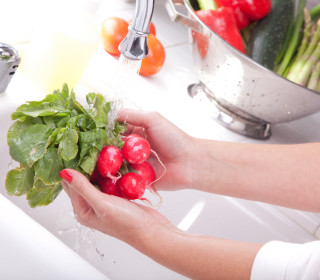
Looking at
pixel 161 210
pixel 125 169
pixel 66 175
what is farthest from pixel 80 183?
pixel 161 210

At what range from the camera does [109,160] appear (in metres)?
0.77

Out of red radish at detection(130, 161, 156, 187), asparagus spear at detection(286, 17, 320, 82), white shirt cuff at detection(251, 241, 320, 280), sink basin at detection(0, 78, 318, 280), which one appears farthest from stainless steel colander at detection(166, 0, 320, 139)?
white shirt cuff at detection(251, 241, 320, 280)

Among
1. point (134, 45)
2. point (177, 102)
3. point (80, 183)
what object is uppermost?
point (134, 45)

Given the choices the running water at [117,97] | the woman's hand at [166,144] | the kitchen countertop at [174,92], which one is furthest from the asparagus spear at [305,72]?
the running water at [117,97]

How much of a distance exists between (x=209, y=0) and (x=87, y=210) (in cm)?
68

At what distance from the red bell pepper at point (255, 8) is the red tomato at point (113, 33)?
302 mm

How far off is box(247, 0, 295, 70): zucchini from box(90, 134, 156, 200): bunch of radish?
0.52 meters

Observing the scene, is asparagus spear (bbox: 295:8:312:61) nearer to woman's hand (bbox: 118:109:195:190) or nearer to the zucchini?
the zucchini

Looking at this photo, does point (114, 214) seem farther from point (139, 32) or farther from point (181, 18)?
point (181, 18)

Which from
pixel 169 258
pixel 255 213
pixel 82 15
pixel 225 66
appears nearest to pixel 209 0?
pixel 225 66

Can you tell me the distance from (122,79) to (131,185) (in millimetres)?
167

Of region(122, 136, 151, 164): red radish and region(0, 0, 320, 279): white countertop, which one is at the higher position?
region(122, 136, 151, 164): red radish

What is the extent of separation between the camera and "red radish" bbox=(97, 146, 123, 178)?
2.52 ft

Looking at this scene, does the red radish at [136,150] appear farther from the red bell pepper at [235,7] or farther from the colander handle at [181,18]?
the red bell pepper at [235,7]
